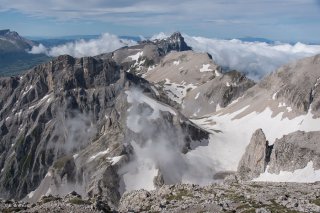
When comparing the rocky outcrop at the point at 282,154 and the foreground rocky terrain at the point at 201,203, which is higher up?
the foreground rocky terrain at the point at 201,203

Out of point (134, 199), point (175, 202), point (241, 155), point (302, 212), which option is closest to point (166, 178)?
point (241, 155)

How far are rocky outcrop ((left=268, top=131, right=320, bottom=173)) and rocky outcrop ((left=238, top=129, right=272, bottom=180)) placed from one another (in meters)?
3.76

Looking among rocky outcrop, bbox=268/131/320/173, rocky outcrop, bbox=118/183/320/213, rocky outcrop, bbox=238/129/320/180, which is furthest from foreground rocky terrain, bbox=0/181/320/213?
rocky outcrop, bbox=238/129/320/180

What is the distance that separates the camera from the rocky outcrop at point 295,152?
513 feet

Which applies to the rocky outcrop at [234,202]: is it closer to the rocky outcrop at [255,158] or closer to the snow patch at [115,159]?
the rocky outcrop at [255,158]

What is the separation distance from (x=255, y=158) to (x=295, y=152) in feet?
61.7

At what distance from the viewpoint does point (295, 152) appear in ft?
521

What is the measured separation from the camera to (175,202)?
66.8 metres

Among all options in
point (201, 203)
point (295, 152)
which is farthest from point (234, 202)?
point (295, 152)

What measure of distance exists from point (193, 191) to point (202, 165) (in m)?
108

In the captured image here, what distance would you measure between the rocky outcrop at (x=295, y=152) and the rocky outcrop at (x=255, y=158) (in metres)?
3.76

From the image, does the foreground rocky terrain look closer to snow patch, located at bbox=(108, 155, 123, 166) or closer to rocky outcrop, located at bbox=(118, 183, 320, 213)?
rocky outcrop, located at bbox=(118, 183, 320, 213)

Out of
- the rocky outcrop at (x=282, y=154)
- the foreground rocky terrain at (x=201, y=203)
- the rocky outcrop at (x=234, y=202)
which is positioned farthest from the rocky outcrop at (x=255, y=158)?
the foreground rocky terrain at (x=201, y=203)

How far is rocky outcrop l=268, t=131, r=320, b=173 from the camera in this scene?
156 m
